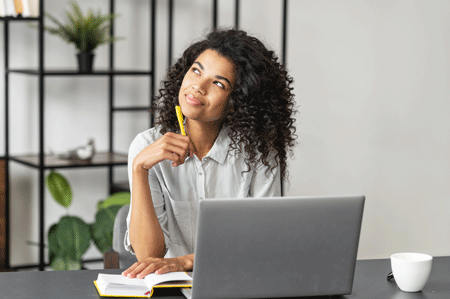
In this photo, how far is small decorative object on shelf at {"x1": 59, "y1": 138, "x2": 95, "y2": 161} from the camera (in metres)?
3.18

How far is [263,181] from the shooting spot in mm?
1903

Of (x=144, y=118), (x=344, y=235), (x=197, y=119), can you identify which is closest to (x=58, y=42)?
(x=144, y=118)

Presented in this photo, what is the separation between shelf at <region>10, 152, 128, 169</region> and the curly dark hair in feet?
4.09

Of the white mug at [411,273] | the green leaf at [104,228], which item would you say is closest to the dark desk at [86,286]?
the white mug at [411,273]

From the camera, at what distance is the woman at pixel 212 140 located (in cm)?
172

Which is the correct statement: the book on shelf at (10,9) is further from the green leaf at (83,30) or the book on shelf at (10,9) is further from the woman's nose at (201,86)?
the woman's nose at (201,86)

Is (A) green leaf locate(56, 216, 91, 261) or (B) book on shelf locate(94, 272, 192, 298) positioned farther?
(A) green leaf locate(56, 216, 91, 261)

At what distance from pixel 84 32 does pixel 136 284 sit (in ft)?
6.70

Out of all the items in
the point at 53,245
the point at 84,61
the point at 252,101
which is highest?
the point at 84,61

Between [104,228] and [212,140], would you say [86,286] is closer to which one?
[212,140]

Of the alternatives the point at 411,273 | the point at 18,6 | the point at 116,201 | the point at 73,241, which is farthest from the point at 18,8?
the point at 411,273

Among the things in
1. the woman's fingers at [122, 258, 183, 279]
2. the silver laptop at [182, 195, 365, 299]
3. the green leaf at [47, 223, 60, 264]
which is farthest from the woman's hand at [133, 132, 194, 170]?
the green leaf at [47, 223, 60, 264]

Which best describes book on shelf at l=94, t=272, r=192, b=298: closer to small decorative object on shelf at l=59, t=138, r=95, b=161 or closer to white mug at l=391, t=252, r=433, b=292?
white mug at l=391, t=252, r=433, b=292

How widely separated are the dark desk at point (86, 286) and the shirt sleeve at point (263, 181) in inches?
17.9
